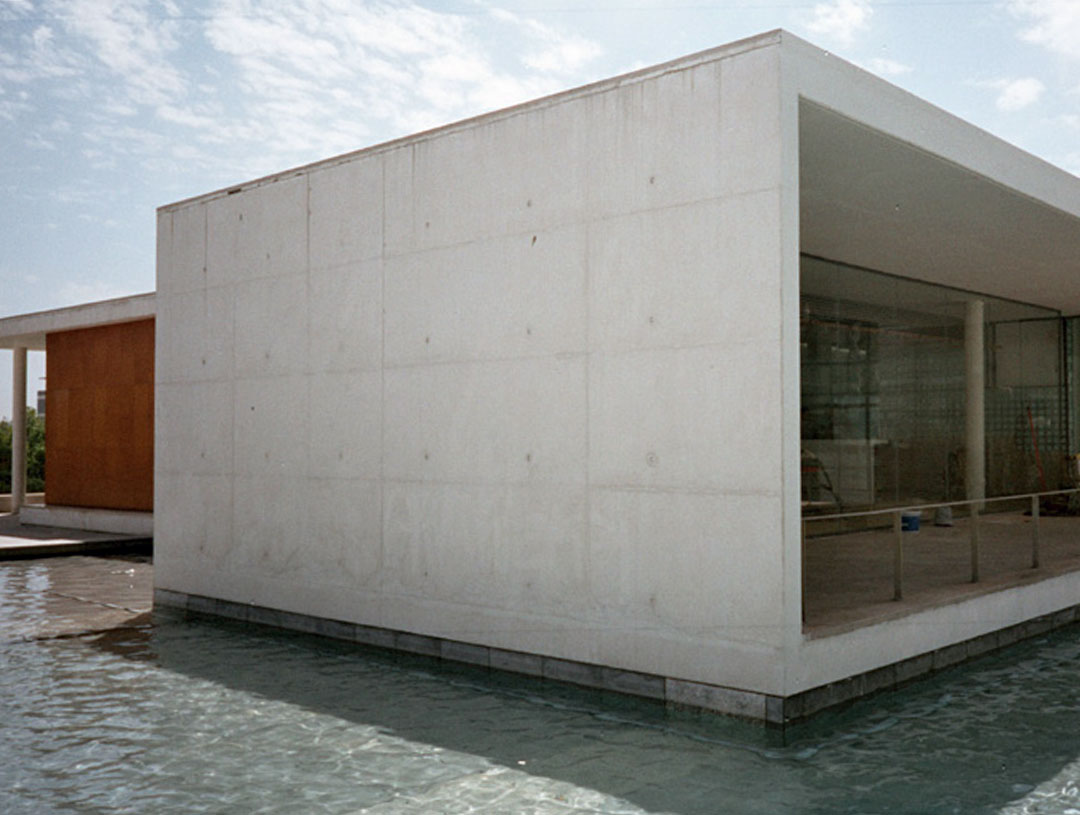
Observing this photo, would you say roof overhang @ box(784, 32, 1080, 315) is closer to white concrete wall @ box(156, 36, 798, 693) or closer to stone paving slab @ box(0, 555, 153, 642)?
white concrete wall @ box(156, 36, 798, 693)

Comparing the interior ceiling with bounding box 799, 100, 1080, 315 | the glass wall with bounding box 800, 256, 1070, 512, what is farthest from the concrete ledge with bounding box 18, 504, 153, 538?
the interior ceiling with bounding box 799, 100, 1080, 315

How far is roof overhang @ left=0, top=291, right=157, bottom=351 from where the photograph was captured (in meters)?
17.4

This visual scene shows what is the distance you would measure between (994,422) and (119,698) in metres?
14.5

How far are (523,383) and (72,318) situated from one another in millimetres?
13646

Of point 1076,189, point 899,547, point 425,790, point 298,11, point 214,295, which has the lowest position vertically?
point 425,790

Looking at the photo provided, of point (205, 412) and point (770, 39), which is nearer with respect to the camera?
point (770, 39)

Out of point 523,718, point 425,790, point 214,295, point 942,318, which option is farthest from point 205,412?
point 942,318

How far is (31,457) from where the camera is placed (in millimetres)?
46250

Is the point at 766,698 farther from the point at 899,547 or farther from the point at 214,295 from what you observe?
the point at 214,295

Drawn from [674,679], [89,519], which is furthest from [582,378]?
[89,519]

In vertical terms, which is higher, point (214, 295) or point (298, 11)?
point (298, 11)

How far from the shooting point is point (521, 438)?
816 centimetres

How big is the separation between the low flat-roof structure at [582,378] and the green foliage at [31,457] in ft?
116

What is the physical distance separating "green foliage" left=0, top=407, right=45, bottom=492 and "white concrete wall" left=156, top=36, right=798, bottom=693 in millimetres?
35494
